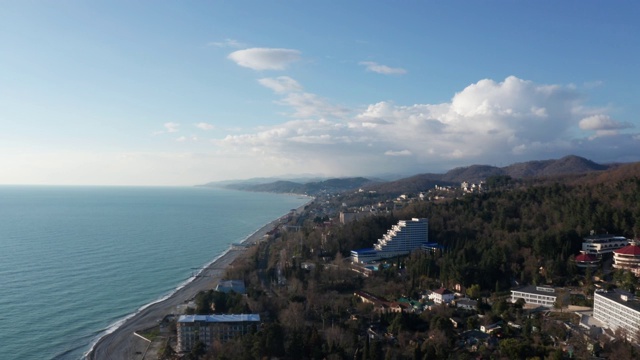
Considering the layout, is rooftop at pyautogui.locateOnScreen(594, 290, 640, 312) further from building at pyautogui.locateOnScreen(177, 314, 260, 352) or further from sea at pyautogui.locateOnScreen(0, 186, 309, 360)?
sea at pyautogui.locateOnScreen(0, 186, 309, 360)

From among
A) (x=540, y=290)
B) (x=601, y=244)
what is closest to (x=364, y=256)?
(x=540, y=290)

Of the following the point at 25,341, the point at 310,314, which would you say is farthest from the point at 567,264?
the point at 25,341

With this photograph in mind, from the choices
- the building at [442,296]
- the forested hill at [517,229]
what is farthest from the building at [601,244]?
the building at [442,296]

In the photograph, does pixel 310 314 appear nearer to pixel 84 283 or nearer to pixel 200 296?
pixel 200 296

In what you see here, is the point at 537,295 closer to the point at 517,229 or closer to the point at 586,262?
the point at 586,262

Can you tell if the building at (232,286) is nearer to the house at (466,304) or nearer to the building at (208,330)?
the building at (208,330)

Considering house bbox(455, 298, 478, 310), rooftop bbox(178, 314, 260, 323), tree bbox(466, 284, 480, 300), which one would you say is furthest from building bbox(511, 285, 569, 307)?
rooftop bbox(178, 314, 260, 323)
